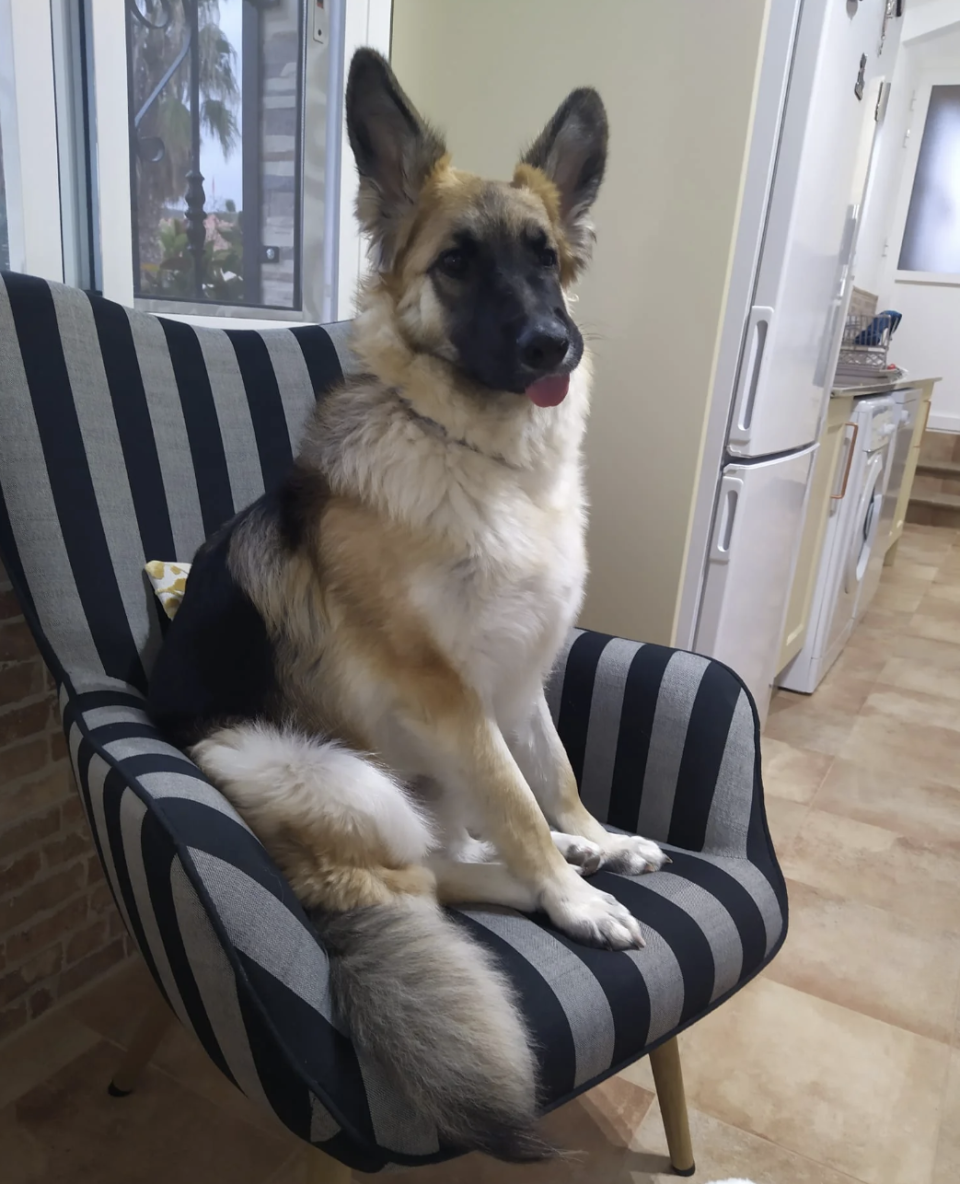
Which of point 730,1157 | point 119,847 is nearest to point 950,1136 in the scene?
point 730,1157

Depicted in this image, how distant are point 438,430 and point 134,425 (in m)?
0.45

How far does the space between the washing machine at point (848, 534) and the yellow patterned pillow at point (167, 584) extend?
2.32m

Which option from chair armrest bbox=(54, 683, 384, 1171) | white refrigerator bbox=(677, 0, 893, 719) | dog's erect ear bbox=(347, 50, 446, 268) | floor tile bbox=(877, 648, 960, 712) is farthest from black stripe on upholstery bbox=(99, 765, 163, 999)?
floor tile bbox=(877, 648, 960, 712)

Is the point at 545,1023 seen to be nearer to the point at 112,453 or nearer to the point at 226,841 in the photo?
the point at 226,841

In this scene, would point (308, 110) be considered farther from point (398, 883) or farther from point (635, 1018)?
point (635, 1018)

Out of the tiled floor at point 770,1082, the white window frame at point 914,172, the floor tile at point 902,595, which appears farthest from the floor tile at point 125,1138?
the white window frame at point 914,172

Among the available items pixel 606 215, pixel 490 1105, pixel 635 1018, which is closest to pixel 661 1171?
pixel 635 1018

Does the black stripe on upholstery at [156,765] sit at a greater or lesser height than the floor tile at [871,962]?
greater

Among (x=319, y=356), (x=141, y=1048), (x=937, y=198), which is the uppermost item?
(x=937, y=198)

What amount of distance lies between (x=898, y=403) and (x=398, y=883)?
3211mm

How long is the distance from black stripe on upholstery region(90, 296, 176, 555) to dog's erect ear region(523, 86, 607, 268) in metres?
0.64

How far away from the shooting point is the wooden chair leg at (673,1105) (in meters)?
1.21

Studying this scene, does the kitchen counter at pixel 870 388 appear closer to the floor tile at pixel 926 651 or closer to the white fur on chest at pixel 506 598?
the floor tile at pixel 926 651

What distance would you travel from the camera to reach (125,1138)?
1.31m
